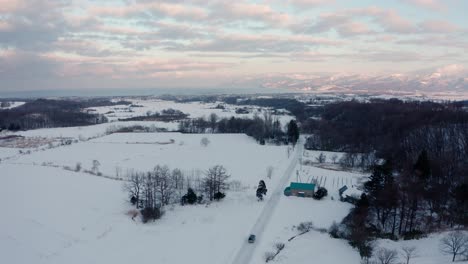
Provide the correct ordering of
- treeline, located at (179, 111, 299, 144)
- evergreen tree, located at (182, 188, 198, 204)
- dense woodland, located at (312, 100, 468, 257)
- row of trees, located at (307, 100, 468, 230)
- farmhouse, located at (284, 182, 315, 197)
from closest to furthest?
→ dense woodland, located at (312, 100, 468, 257) → row of trees, located at (307, 100, 468, 230) → evergreen tree, located at (182, 188, 198, 204) → farmhouse, located at (284, 182, 315, 197) → treeline, located at (179, 111, 299, 144)

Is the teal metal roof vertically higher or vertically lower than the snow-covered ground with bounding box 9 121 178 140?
lower

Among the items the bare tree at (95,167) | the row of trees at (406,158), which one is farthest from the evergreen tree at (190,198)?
the bare tree at (95,167)

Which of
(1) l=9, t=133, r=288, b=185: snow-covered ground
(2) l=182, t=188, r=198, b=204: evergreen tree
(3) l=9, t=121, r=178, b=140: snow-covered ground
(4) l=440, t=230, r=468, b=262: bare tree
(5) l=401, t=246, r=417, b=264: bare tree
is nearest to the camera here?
(4) l=440, t=230, r=468, b=262: bare tree

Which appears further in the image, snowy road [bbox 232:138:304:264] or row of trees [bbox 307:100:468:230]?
row of trees [bbox 307:100:468:230]

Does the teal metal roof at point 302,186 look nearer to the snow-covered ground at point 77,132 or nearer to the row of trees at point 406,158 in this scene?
the row of trees at point 406,158

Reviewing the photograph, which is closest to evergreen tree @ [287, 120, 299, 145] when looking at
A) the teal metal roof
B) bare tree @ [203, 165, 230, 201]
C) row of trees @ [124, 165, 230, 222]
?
the teal metal roof

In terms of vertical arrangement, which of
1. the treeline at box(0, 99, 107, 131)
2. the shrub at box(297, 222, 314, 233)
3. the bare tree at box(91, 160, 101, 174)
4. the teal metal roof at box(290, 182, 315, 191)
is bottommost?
the shrub at box(297, 222, 314, 233)

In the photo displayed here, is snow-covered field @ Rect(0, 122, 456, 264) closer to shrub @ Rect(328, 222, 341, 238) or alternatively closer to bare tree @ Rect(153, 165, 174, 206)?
shrub @ Rect(328, 222, 341, 238)
